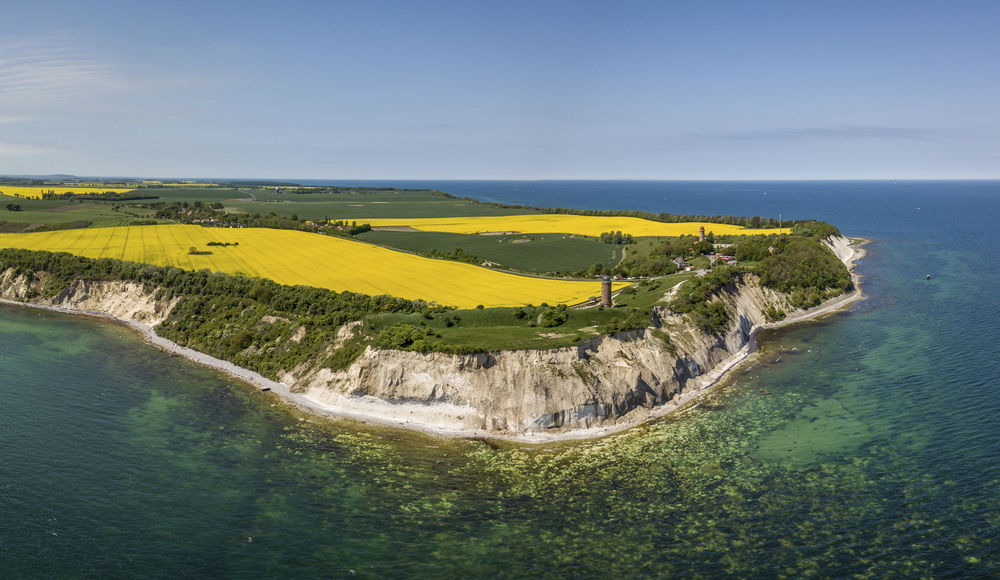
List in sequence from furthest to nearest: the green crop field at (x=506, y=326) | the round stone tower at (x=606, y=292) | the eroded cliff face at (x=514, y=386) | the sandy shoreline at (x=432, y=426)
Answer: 1. the round stone tower at (x=606, y=292)
2. the green crop field at (x=506, y=326)
3. the eroded cliff face at (x=514, y=386)
4. the sandy shoreline at (x=432, y=426)

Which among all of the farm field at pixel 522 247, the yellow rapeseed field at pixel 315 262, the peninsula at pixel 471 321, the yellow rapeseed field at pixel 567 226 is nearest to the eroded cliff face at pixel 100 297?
the peninsula at pixel 471 321

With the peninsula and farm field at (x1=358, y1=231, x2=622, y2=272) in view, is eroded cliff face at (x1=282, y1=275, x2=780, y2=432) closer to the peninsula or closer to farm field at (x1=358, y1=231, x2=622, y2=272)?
the peninsula

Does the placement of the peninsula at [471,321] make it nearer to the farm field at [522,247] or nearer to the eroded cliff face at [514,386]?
the eroded cliff face at [514,386]

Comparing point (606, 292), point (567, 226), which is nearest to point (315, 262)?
point (606, 292)

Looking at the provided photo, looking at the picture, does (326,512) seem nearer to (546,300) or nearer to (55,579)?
(55,579)

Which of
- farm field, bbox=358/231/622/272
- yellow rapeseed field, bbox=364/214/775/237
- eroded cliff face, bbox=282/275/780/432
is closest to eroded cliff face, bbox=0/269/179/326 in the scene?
eroded cliff face, bbox=282/275/780/432

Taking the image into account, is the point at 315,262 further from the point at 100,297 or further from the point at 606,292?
the point at 606,292

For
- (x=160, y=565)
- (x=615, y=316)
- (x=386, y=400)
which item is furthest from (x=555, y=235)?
(x=160, y=565)

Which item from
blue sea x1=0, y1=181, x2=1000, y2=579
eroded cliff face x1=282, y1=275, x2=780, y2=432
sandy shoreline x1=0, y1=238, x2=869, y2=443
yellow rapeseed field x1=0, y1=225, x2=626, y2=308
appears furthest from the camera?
yellow rapeseed field x1=0, y1=225, x2=626, y2=308
